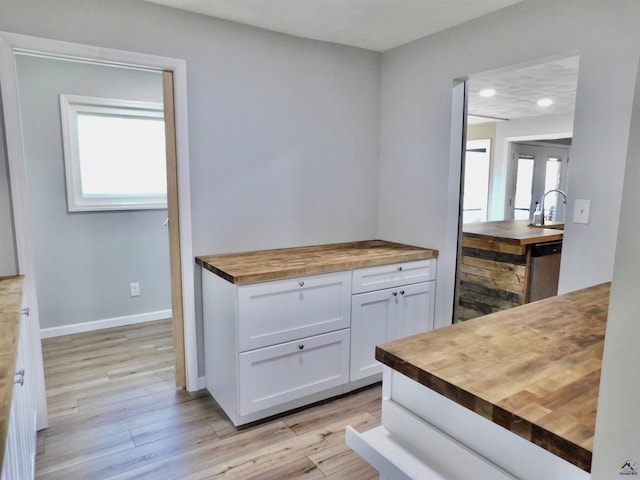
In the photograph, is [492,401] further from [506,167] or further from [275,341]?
[506,167]

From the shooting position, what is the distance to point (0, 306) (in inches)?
64.4

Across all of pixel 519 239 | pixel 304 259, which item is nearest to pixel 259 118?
pixel 304 259

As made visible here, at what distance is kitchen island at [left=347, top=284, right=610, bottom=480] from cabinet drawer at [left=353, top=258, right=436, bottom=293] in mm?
1217

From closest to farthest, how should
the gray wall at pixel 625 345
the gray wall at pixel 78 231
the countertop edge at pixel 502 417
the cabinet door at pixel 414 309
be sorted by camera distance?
1. the gray wall at pixel 625 345
2. the countertop edge at pixel 502 417
3. the cabinet door at pixel 414 309
4. the gray wall at pixel 78 231

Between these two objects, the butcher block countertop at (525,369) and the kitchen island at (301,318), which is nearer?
the butcher block countertop at (525,369)

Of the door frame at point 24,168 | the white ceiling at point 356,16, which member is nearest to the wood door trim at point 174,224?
the door frame at point 24,168

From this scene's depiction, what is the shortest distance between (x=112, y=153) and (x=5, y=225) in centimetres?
175

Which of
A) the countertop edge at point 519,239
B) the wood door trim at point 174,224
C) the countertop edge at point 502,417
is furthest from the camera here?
the countertop edge at point 519,239

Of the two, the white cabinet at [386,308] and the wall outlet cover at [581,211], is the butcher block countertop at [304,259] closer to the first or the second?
the white cabinet at [386,308]

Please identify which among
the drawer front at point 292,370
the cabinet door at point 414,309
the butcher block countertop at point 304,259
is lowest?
the drawer front at point 292,370

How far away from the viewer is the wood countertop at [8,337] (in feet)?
2.98

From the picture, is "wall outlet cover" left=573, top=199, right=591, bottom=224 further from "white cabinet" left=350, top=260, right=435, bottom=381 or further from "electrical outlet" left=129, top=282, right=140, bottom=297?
"electrical outlet" left=129, top=282, right=140, bottom=297

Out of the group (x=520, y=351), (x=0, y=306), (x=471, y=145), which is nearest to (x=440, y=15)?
(x=520, y=351)

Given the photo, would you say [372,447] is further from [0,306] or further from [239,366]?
[0,306]
